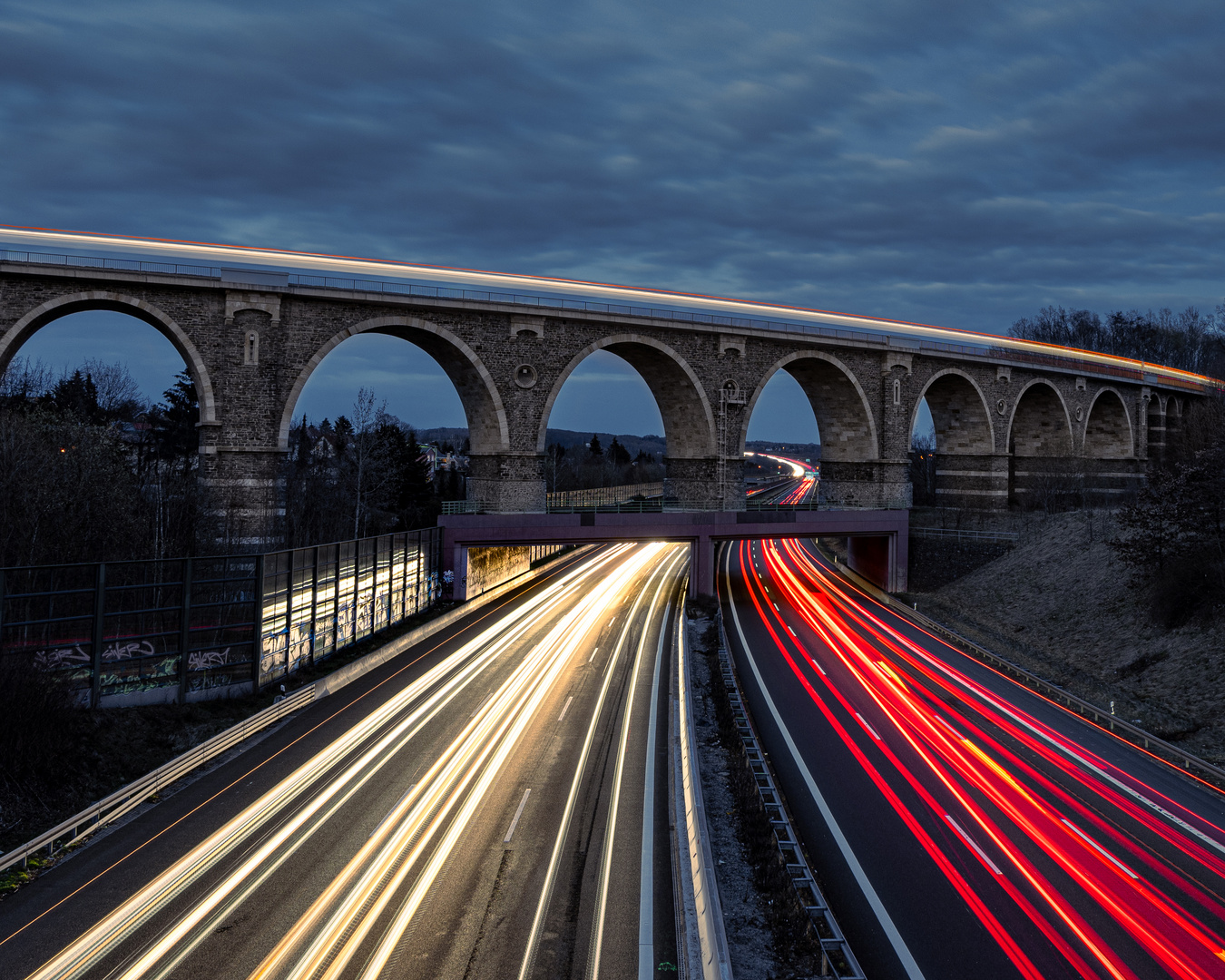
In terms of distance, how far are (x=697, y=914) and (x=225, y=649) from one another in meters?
17.6

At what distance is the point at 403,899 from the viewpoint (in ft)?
41.3

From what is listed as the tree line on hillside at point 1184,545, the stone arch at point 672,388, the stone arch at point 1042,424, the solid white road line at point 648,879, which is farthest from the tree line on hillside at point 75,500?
the stone arch at point 1042,424

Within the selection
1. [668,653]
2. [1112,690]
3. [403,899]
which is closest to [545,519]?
[668,653]

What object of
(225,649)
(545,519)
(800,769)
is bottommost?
(800,769)

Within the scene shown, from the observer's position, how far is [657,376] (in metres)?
47.9

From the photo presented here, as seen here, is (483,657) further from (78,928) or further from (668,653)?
(78,928)

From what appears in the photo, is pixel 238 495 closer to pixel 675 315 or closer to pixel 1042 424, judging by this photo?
pixel 675 315

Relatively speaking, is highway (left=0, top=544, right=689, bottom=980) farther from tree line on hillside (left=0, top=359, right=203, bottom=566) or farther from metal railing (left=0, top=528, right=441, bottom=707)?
tree line on hillside (left=0, top=359, right=203, bottom=566)

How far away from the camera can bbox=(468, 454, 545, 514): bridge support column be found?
4200cm

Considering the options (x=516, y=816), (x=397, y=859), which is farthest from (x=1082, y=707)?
(x=397, y=859)

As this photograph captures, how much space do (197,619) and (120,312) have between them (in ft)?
62.4

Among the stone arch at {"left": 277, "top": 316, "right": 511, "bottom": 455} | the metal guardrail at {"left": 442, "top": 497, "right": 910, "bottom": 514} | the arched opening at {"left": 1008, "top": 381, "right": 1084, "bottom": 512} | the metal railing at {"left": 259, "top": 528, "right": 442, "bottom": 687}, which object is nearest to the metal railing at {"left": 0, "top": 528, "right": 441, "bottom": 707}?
the metal railing at {"left": 259, "top": 528, "right": 442, "bottom": 687}

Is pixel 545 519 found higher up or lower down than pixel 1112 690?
higher up

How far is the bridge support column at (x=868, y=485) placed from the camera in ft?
171
